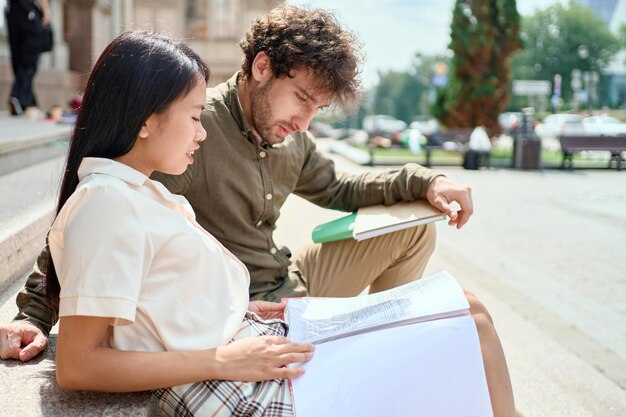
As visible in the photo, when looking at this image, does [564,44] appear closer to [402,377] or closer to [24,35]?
[24,35]

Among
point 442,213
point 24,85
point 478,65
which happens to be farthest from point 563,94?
point 442,213

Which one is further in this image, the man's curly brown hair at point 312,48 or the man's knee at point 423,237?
the man's knee at point 423,237

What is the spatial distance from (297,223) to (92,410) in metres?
5.18

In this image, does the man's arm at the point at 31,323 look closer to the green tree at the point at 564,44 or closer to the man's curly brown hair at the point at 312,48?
the man's curly brown hair at the point at 312,48

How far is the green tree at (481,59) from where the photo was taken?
2003 cm

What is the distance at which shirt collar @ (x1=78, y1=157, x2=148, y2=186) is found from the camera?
1.67 m

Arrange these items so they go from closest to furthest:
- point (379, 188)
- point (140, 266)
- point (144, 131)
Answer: point (140, 266) → point (144, 131) → point (379, 188)

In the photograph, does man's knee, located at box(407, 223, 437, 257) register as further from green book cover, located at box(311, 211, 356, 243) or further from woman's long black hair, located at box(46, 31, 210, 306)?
woman's long black hair, located at box(46, 31, 210, 306)

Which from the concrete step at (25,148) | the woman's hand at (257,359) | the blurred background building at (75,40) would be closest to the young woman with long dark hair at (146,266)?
the woman's hand at (257,359)

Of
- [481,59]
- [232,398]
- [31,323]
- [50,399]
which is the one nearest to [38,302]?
[31,323]

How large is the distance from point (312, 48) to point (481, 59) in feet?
60.6

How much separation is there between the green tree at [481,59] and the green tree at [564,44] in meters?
63.8

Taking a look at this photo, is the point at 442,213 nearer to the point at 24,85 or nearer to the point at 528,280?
the point at 528,280

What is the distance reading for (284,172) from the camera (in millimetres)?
3023
